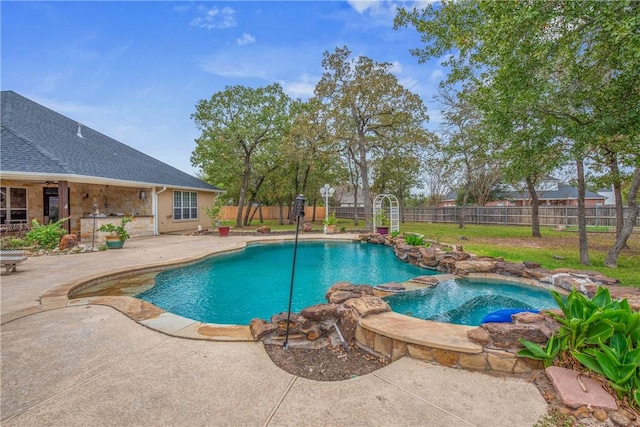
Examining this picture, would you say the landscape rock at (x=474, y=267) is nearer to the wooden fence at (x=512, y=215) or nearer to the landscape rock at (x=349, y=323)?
the landscape rock at (x=349, y=323)

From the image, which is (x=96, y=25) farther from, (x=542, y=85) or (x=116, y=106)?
(x=542, y=85)

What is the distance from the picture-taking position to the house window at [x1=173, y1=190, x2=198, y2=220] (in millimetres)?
16094

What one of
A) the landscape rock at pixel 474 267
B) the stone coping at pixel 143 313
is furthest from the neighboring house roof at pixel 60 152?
the landscape rock at pixel 474 267

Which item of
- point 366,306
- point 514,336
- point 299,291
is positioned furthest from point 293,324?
point 299,291

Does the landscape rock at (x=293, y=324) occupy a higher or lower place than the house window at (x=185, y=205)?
lower

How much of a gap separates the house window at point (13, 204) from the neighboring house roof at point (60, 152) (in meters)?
2.28

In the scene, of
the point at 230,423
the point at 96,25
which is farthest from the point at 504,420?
the point at 96,25

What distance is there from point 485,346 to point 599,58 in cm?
591

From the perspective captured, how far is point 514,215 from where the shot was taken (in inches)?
822

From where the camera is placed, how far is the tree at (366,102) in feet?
49.4

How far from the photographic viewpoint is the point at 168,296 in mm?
5641

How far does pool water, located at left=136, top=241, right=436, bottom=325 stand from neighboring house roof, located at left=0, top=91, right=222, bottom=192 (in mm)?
6086

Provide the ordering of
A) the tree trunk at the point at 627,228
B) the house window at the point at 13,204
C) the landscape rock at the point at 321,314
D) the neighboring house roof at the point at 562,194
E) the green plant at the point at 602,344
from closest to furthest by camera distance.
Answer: the green plant at the point at 602,344 < the landscape rock at the point at 321,314 < the tree trunk at the point at 627,228 < the house window at the point at 13,204 < the neighboring house roof at the point at 562,194

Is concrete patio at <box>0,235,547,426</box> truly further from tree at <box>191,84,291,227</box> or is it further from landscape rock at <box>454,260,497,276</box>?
tree at <box>191,84,291,227</box>
